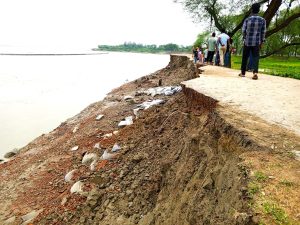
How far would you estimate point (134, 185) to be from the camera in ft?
19.2

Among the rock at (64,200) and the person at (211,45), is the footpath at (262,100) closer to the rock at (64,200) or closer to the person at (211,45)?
the rock at (64,200)

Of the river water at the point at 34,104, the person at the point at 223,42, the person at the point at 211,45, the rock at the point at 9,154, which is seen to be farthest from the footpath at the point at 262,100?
the person at the point at 211,45

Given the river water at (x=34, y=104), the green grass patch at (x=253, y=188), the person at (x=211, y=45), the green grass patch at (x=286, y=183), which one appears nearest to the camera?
the green grass patch at (x=253, y=188)

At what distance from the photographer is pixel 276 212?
2.54 m

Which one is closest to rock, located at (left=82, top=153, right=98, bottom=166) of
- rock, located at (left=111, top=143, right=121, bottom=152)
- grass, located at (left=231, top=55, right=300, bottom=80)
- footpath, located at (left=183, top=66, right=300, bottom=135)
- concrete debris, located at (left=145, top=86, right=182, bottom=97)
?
rock, located at (left=111, top=143, right=121, bottom=152)

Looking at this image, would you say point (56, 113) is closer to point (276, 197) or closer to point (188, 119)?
point (188, 119)

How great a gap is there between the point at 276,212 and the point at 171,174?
2.72 metres

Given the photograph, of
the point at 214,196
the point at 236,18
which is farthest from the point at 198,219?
the point at 236,18

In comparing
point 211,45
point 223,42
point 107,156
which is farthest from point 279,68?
point 107,156

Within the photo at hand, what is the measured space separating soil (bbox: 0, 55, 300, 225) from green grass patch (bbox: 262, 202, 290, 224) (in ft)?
0.04

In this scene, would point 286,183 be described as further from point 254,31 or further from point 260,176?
point 254,31

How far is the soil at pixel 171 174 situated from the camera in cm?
301

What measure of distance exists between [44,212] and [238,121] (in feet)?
13.3

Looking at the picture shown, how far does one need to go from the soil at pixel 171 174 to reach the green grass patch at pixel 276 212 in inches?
0.5
